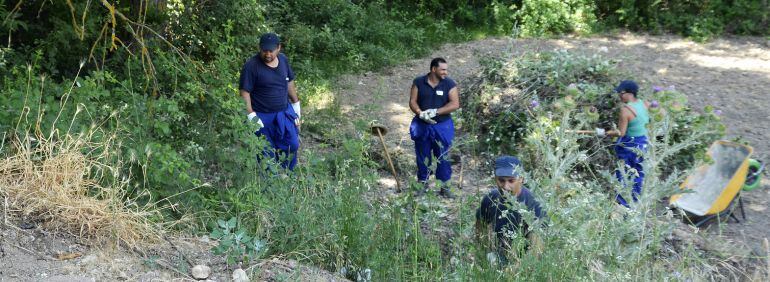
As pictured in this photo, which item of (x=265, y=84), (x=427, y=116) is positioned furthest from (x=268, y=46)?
(x=427, y=116)

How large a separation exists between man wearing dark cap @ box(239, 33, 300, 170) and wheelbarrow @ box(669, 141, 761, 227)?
3.58 m

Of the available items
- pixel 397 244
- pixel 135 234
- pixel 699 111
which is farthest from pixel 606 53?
pixel 135 234

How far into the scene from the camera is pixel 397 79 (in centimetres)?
1247

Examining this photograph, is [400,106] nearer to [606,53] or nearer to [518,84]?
[518,84]

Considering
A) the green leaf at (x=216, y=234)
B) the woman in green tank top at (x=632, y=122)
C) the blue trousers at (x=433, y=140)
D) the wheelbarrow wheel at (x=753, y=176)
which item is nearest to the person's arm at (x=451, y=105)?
the blue trousers at (x=433, y=140)

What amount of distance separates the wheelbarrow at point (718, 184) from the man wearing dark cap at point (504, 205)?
281 cm

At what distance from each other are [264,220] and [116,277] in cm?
101

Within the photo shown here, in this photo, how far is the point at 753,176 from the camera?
8438mm

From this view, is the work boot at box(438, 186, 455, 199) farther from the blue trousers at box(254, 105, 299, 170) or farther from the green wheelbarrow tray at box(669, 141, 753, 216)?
the green wheelbarrow tray at box(669, 141, 753, 216)

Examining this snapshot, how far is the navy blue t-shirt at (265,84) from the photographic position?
7559 millimetres

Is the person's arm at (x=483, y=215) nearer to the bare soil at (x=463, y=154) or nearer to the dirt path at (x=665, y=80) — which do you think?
the bare soil at (x=463, y=154)

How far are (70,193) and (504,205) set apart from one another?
2560 mm

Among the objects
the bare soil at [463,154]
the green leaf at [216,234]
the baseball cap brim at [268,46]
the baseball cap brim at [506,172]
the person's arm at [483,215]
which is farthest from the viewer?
the baseball cap brim at [268,46]

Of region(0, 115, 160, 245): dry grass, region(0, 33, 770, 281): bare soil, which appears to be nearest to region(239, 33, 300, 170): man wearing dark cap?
region(0, 33, 770, 281): bare soil
